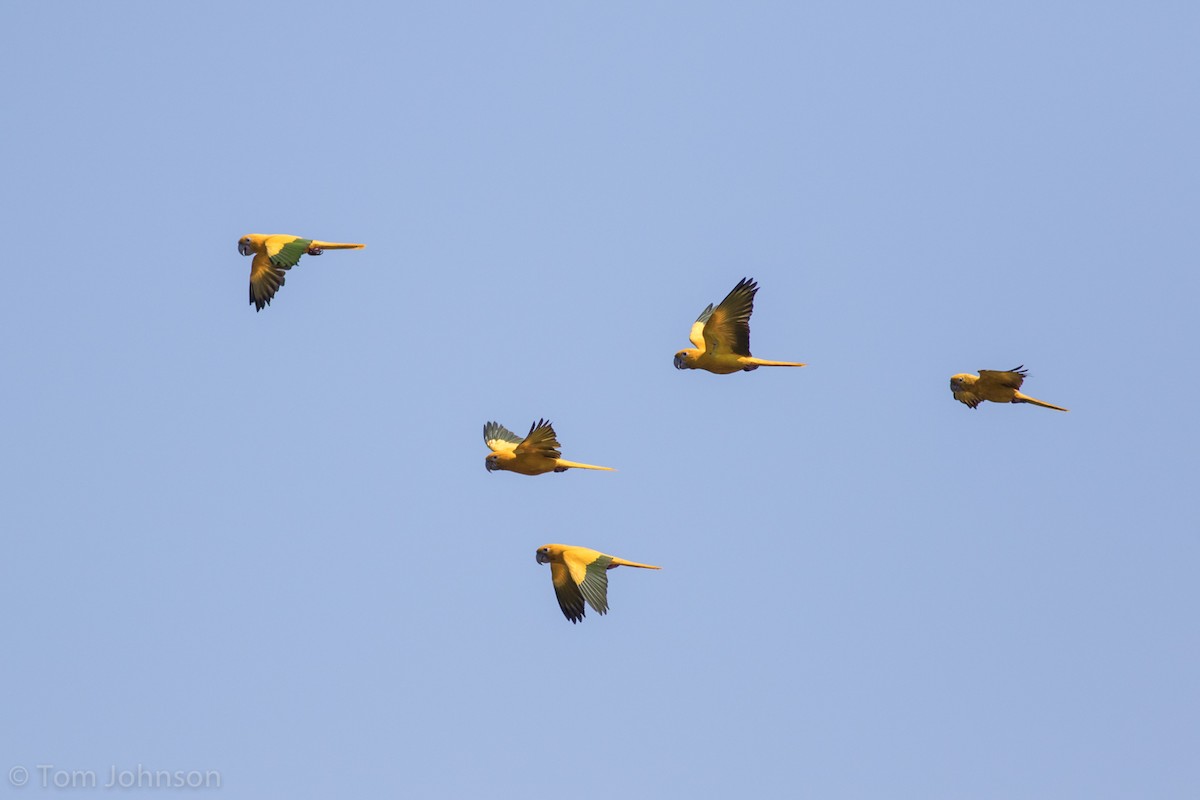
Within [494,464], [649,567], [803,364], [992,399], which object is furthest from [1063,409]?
[494,464]

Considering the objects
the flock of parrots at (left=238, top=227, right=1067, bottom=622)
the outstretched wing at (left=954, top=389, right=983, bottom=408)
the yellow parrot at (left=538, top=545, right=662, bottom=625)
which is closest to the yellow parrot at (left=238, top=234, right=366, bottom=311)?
the flock of parrots at (left=238, top=227, right=1067, bottom=622)

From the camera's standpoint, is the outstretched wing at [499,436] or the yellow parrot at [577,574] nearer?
the yellow parrot at [577,574]

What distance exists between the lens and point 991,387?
37.6 meters

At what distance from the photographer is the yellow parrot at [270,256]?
37.7m

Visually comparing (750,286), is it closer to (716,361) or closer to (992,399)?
(716,361)

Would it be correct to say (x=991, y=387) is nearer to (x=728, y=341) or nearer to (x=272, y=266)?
(x=728, y=341)

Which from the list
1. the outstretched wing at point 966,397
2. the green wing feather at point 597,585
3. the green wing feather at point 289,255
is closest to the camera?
the green wing feather at point 597,585

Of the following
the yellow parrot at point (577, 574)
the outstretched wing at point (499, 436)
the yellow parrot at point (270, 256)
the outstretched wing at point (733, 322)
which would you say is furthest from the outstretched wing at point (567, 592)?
the yellow parrot at point (270, 256)

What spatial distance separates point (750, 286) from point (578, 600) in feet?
23.9

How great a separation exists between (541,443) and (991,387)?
9.57 metres

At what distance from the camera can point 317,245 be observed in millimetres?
37625

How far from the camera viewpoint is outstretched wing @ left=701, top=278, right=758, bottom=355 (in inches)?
1442

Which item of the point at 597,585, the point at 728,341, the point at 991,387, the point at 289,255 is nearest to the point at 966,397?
the point at 991,387

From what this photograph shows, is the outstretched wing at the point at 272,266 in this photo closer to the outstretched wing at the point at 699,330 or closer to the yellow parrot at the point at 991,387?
the outstretched wing at the point at 699,330
